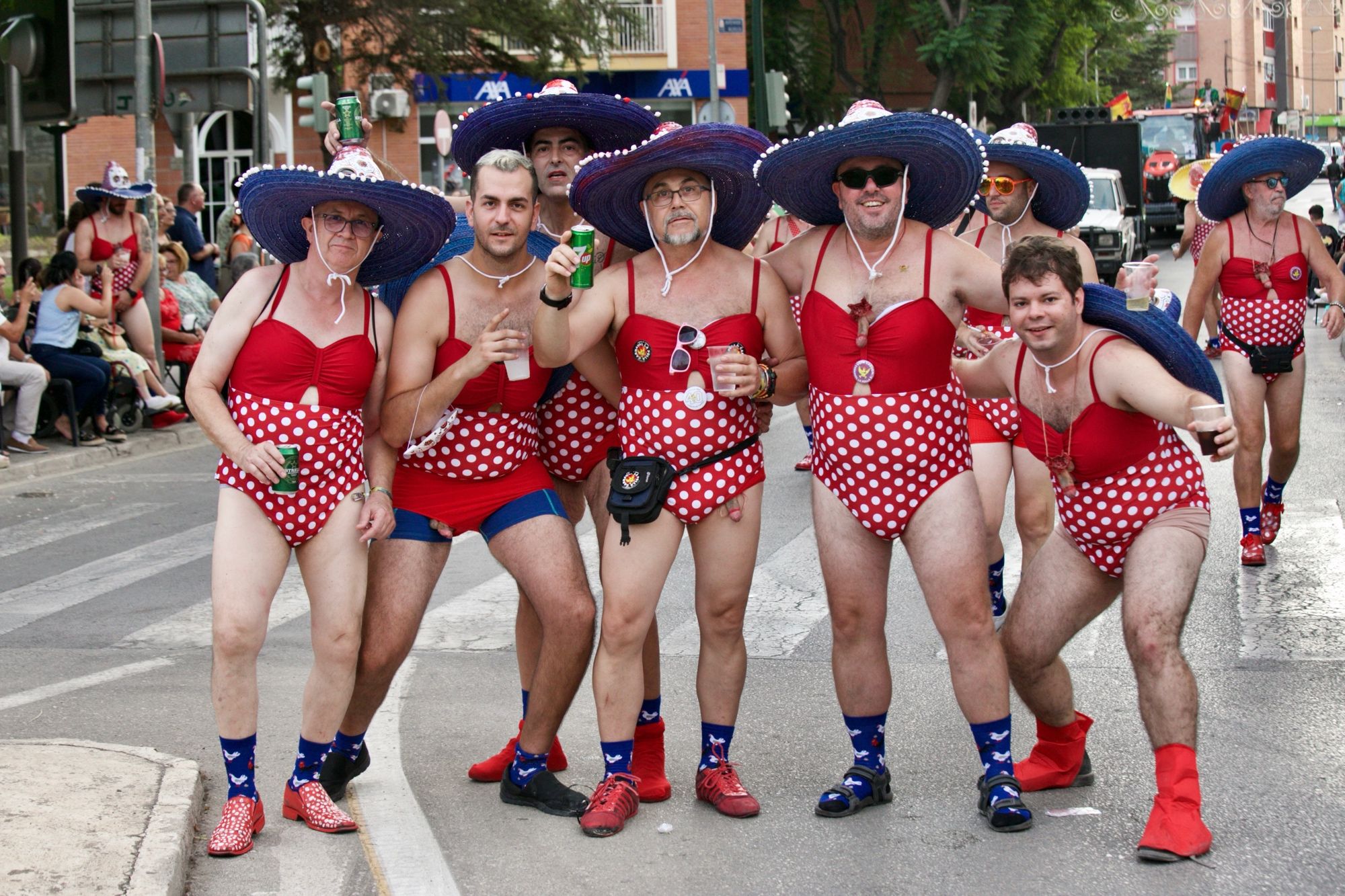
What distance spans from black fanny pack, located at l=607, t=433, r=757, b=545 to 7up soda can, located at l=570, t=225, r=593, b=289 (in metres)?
0.62

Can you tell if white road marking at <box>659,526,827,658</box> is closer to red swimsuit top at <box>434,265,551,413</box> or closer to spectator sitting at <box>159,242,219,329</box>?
red swimsuit top at <box>434,265,551,413</box>

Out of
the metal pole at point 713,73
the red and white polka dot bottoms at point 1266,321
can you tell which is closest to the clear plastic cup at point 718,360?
the red and white polka dot bottoms at point 1266,321

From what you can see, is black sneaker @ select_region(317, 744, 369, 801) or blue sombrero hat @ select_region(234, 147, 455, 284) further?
black sneaker @ select_region(317, 744, 369, 801)

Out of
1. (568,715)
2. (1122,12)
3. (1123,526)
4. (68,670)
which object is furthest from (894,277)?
(1122,12)

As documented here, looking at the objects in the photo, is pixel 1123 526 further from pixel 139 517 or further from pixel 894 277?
pixel 139 517

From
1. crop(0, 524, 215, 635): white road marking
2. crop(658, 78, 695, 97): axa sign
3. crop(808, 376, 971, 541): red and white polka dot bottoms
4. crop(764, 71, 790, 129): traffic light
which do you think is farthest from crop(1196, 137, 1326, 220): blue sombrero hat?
crop(658, 78, 695, 97): axa sign

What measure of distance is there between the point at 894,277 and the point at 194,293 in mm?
13325

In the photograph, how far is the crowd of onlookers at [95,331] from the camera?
43.3 ft

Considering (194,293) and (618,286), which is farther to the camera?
(194,293)

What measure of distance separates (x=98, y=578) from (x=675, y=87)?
34609 mm

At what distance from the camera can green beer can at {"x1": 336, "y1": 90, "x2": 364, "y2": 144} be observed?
16.8 feet

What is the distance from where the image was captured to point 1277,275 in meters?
8.44

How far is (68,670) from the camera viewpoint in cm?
705

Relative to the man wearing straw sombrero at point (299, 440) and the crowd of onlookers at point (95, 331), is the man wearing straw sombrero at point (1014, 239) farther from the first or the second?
the crowd of onlookers at point (95, 331)
